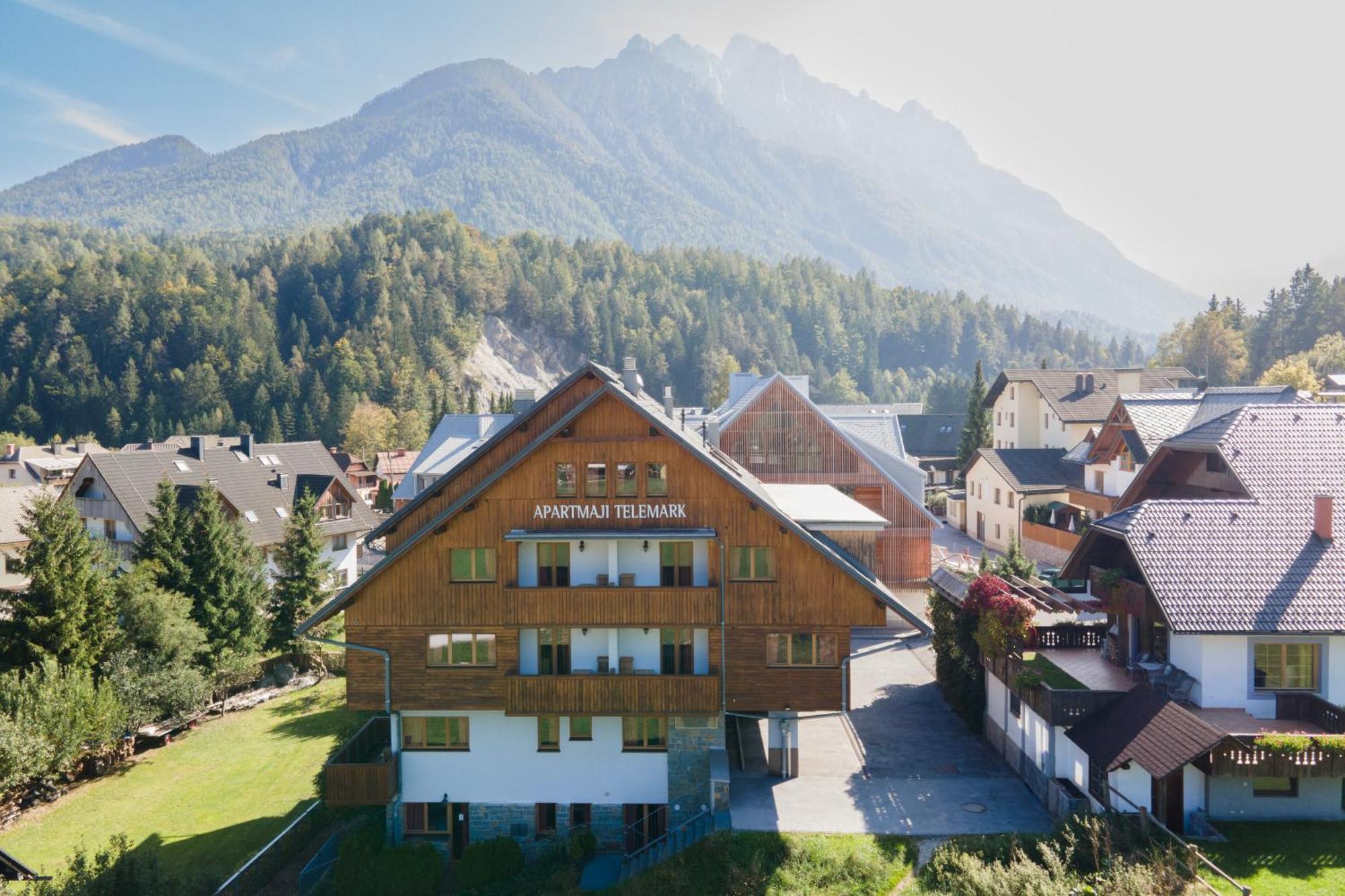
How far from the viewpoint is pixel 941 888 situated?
795 inches

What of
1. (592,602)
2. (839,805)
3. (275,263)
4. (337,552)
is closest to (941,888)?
(839,805)

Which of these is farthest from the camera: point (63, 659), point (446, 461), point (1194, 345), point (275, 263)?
point (275, 263)

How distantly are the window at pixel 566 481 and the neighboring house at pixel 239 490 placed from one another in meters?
26.5

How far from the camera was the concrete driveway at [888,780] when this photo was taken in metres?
23.2

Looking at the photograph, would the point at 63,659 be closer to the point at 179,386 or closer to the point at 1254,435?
the point at 1254,435

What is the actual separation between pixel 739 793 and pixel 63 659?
26560mm

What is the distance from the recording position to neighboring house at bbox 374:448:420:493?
10388cm

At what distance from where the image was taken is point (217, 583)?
139 feet

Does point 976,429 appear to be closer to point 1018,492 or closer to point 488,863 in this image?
point 1018,492

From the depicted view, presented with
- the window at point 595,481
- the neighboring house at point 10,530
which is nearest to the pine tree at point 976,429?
the window at point 595,481

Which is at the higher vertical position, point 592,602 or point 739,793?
point 592,602

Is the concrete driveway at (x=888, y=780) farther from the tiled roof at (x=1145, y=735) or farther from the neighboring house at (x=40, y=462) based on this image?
the neighboring house at (x=40, y=462)

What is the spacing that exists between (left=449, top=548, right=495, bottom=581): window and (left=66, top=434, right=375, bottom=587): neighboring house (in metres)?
24.6

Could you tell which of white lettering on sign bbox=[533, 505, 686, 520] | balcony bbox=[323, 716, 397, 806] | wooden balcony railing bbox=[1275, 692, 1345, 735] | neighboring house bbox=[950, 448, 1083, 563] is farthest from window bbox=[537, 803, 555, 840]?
neighboring house bbox=[950, 448, 1083, 563]
